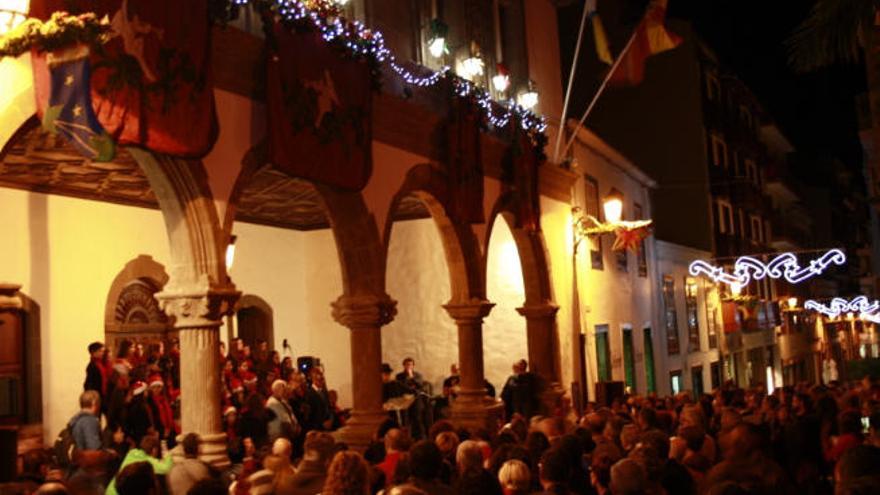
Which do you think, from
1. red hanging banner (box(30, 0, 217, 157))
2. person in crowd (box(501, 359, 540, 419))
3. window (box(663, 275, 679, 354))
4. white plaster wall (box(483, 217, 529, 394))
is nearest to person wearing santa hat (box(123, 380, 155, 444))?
red hanging banner (box(30, 0, 217, 157))

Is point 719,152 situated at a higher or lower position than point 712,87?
lower

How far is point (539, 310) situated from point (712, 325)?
61.3 ft

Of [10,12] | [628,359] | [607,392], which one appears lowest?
[607,392]

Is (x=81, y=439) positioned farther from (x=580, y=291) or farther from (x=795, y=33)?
(x=580, y=291)

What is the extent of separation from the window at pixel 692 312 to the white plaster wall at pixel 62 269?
805 inches

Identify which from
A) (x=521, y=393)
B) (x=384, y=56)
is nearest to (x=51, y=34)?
(x=384, y=56)

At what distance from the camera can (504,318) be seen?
777 inches

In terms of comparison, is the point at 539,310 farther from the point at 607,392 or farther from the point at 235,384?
the point at 235,384

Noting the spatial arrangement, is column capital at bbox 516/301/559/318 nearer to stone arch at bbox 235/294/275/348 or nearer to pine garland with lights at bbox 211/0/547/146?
pine garland with lights at bbox 211/0/547/146

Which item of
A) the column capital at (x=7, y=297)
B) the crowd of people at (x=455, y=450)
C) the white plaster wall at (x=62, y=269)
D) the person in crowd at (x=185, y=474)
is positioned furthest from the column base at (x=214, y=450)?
the white plaster wall at (x=62, y=269)

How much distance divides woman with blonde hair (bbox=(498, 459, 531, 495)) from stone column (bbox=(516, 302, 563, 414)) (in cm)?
1171

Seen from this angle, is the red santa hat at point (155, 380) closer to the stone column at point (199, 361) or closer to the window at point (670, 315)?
the stone column at point (199, 361)

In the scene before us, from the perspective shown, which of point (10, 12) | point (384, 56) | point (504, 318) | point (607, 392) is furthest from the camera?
point (504, 318)

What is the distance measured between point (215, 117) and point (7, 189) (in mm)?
5465
